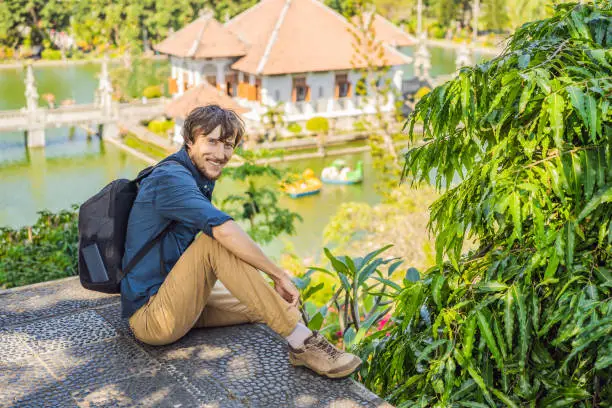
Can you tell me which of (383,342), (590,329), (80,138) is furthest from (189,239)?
(80,138)

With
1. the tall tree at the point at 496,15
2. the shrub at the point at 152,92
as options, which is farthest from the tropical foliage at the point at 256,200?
the tall tree at the point at 496,15

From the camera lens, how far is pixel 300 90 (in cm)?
2052

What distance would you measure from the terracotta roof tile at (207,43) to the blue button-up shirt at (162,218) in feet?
59.0

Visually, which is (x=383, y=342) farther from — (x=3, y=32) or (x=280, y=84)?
(x=3, y=32)

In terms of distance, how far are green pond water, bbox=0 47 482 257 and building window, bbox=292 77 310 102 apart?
98.7 inches

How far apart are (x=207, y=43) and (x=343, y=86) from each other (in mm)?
3725

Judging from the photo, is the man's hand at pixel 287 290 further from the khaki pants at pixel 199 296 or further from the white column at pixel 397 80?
the white column at pixel 397 80

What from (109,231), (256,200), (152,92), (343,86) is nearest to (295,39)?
(343,86)

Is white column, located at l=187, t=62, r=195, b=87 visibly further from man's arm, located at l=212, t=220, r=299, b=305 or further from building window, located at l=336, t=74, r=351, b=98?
man's arm, located at l=212, t=220, r=299, b=305

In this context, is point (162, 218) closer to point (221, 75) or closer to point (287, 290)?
point (287, 290)

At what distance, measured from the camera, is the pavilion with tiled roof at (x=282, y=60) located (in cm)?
2005

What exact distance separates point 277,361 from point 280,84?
17.5m

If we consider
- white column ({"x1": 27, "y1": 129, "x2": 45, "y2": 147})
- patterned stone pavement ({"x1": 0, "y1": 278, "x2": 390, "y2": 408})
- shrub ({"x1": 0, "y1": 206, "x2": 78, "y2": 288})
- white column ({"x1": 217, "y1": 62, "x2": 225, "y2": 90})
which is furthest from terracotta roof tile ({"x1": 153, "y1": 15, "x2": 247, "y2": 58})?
patterned stone pavement ({"x1": 0, "y1": 278, "x2": 390, "y2": 408})

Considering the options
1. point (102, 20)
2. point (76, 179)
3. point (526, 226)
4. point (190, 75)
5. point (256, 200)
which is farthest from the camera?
point (102, 20)
